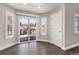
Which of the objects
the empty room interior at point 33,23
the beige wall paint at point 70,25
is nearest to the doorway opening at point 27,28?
the empty room interior at point 33,23

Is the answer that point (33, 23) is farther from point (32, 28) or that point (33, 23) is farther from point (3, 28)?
point (3, 28)

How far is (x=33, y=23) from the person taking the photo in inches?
68.2

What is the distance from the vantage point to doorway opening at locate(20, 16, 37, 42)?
1670mm

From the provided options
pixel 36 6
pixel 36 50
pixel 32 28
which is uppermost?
A: pixel 36 6

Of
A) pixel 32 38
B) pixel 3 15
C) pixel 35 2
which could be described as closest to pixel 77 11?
pixel 35 2

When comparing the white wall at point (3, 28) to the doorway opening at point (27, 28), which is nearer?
the white wall at point (3, 28)

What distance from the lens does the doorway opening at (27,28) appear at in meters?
1.67

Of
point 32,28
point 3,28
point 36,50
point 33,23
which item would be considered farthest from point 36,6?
point 36,50

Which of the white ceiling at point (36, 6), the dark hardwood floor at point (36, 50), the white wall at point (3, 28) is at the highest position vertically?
the white ceiling at point (36, 6)

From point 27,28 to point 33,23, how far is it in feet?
0.50

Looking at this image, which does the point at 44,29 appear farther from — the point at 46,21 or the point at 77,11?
the point at 77,11

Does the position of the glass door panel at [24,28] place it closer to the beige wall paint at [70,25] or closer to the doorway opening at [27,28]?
the doorway opening at [27,28]

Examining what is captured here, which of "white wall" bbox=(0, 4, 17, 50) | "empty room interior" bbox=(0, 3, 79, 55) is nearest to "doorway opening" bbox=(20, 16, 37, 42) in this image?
"empty room interior" bbox=(0, 3, 79, 55)
